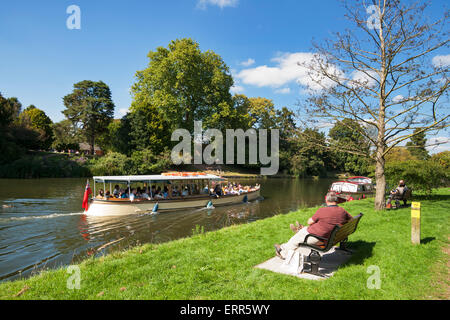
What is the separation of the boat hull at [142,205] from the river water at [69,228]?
0.72 m

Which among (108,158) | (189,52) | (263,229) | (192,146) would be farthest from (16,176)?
(263,229)

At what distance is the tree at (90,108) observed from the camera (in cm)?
5972

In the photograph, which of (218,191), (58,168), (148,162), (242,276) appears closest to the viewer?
(242,276)

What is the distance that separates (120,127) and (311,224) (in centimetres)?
4829

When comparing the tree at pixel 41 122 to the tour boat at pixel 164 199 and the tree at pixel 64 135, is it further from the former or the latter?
the tour boat at pixel 164 199

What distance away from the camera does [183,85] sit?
4916 cm

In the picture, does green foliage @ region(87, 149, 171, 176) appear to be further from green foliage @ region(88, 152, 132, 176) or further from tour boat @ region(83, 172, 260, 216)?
tour boat @ region(83, 172, 260, 216)

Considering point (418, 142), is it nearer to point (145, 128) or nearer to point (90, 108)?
point (145, 128)

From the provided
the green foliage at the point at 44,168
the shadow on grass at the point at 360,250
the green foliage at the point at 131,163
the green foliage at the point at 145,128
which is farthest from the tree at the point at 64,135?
the shadow on grass at the point at 360,250

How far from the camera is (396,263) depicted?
5965mm

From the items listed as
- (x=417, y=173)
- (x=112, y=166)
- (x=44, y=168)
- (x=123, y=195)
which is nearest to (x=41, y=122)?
(x=44, y=168)

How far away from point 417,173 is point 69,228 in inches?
776

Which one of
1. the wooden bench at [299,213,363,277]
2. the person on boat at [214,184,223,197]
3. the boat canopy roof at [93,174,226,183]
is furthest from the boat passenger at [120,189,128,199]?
the wooden bench at [299,213,363,277]

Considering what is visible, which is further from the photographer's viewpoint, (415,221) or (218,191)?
(218,191)
